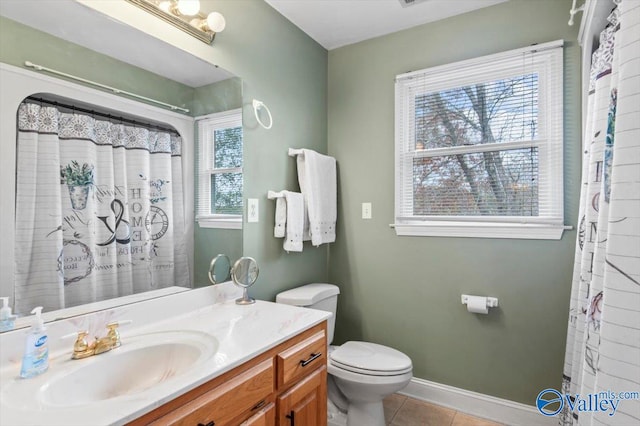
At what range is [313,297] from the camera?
1.99 m

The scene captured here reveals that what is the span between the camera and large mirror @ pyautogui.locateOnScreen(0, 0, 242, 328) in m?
1.01

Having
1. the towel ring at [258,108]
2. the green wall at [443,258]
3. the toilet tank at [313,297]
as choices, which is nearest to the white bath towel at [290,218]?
→ the toilet tank at [313,297]

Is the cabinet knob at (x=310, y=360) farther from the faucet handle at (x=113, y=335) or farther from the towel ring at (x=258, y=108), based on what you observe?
the towel ring at (x=258, y=108)

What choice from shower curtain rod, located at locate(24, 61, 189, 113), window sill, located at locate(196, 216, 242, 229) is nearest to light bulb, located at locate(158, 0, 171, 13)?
shower curtain rod, located at locate(24, 61, 189, 113)

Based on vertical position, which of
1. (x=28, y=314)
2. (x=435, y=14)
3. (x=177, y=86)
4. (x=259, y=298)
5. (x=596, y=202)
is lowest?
(x=259, y=298)

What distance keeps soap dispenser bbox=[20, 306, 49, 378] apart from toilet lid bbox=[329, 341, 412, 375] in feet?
4.22

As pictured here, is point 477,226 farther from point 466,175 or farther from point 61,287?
point 61,287

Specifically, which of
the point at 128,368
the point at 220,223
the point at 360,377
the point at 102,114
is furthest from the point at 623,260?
the point at 102,114

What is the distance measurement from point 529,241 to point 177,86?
2.01 m

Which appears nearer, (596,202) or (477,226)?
(596,202)

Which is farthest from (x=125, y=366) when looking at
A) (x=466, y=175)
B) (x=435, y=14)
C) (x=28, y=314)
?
(x=435, y=14)

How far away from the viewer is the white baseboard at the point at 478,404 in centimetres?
192

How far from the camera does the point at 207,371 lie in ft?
3.05

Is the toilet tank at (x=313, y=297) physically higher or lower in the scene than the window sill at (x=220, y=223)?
lower
